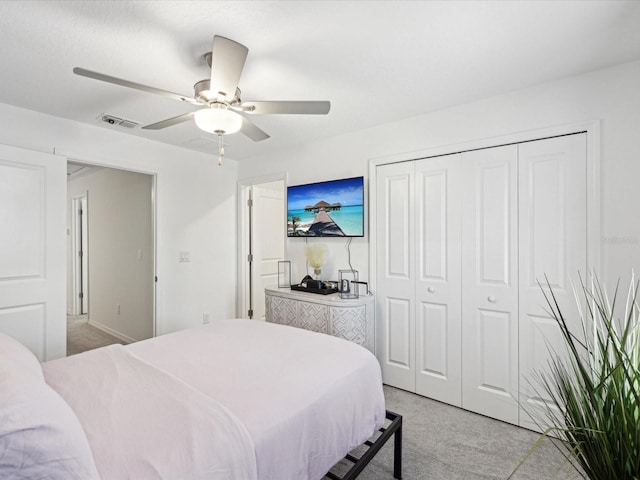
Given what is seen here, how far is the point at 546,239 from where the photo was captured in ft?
7.45

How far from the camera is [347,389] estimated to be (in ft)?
5.04

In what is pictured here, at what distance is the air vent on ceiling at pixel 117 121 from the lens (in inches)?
110

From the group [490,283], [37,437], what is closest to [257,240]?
[490,283]

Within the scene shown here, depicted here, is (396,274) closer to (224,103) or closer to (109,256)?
(224,103)

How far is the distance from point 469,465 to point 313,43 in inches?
103

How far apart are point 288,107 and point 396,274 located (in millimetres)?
1792

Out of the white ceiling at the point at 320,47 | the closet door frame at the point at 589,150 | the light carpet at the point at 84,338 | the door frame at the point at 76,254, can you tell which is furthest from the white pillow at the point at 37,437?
the door frame at the point at 76,254

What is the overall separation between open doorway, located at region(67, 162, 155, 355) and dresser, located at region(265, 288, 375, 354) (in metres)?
1.54

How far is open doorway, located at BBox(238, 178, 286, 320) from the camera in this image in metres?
4.28

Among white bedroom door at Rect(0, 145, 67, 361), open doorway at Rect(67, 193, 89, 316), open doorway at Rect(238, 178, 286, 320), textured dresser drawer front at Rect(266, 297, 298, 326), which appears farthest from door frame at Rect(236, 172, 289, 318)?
open doorway at Rect(67, 193, 89, 316)

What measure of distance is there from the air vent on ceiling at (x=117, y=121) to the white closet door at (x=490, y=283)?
2915 millimetres

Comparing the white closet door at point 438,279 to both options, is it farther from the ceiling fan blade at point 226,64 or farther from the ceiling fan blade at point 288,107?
the ceiling fan blade at point 226,64

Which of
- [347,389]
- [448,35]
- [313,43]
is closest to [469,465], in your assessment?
[347,389]

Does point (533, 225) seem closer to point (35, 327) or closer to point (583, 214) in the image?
point (583, 214)
